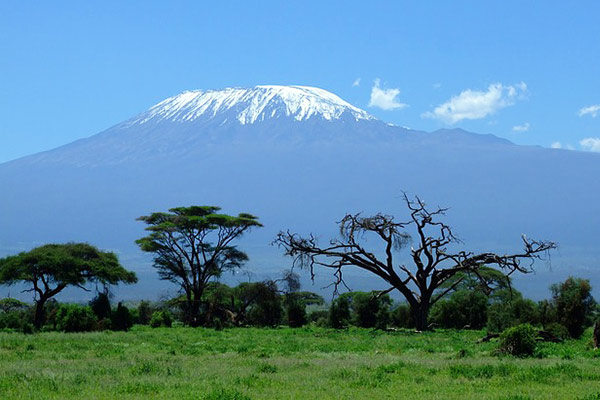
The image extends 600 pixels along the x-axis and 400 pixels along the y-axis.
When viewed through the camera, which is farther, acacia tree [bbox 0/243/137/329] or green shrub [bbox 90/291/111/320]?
acacia tree [bbox 0/243/137/329]

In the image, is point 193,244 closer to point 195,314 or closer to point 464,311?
point 195,314

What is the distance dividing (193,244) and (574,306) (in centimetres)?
2868

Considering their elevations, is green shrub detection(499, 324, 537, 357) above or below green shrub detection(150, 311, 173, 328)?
below

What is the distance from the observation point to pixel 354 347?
28172 mm

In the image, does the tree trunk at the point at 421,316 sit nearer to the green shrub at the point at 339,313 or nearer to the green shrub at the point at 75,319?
the green shrub at the point at 339,313

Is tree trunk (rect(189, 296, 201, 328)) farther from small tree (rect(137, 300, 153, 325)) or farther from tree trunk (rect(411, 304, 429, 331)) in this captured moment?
tree trunk (rect(411, 304, 429, 331))

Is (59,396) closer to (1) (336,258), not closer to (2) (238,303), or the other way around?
→ (1) (336,258)

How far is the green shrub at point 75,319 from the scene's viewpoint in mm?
41156

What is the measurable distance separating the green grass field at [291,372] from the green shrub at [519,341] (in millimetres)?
414

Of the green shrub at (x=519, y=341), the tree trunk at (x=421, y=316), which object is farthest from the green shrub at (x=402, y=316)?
the green shrub at (x=519, y=341)

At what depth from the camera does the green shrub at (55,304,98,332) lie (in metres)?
41.2

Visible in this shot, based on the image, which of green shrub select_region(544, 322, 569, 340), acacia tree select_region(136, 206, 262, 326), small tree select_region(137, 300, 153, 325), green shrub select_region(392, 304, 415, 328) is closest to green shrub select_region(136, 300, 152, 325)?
small tree select_region(137, 300, 153, 325)

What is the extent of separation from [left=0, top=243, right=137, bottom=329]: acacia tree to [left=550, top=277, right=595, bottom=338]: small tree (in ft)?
90.7

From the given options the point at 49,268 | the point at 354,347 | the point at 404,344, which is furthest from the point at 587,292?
the point at 49,268
